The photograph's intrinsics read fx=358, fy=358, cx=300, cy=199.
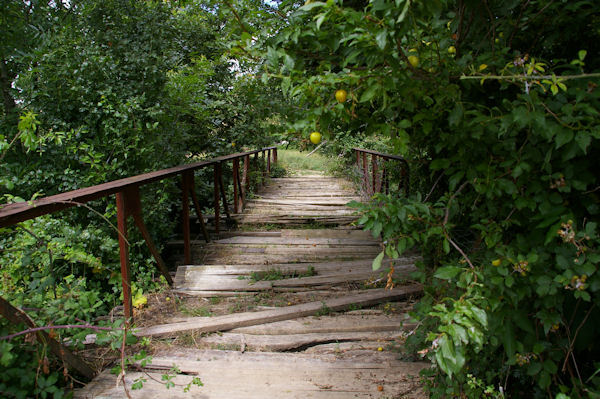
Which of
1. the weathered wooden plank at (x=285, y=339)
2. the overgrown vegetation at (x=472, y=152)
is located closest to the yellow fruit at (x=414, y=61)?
the overgrown vegetation at (x=472, y=152)

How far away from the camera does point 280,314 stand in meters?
2.44

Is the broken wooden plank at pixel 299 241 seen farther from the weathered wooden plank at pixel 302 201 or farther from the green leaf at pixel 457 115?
the green leaf at pixel 457 115

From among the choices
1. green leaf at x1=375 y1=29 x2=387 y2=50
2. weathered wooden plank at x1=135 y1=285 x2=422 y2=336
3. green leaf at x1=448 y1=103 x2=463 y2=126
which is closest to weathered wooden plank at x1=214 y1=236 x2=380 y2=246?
weathered wooden plank at x1=135 y1=285 x2=422 y2=336

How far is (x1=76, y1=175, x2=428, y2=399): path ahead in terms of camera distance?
5.70ft

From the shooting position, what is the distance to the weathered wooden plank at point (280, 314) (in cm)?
225

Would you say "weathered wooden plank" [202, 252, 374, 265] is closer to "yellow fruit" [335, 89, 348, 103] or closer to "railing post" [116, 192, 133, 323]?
"railing post" [116, 192, 133, 323]

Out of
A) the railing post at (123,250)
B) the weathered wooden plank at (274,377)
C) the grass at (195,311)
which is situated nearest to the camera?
the weathered wooden plank at (274,377)

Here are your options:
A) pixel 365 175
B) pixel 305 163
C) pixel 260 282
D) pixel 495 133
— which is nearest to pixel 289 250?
pixel 260 282

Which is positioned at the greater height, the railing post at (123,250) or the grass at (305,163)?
the railing post at (123,250)

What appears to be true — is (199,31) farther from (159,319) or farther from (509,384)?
(509,384)

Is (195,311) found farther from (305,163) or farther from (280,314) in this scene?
(305,163)

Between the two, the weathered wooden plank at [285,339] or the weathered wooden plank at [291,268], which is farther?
the weathered wooden plank at [291,268]

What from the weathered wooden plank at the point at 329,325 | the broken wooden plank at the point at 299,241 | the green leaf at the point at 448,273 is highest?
the green leaf at the point at 448,273

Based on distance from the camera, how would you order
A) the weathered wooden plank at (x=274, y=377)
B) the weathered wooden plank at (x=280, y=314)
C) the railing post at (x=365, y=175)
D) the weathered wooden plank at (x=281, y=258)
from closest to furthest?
the weathered wooden plank at (x=274, y=377), the weathered wooden plank at (x=280, y=314), the weathered wooden plank at (x=281, y=258), the railing post at (x=365, y=175)
